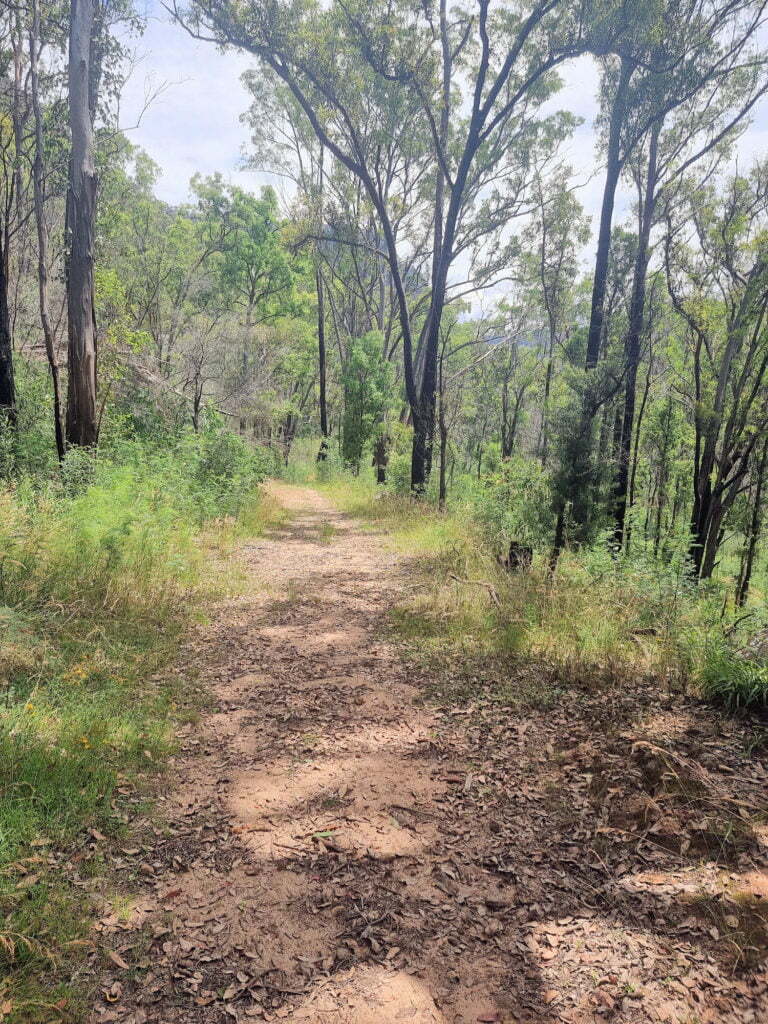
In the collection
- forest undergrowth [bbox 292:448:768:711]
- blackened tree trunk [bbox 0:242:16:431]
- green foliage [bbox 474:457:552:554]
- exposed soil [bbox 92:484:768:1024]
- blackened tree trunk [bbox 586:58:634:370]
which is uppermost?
blackened tree trunk [bbox 586:58:634:370]

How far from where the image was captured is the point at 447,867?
2352mm

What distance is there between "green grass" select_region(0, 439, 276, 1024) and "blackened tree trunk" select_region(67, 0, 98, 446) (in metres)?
1.33

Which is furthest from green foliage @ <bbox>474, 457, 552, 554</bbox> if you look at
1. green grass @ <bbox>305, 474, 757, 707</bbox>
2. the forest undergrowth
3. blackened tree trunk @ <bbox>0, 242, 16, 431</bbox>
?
blackened tree trunk @ <bbox>0, 242, 16, 431</bbox>

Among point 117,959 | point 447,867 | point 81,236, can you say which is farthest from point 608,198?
point 117,959

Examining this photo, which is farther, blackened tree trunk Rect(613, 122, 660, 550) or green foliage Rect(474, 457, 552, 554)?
blackened tree trunk Rect(613, 122, 660, 550)

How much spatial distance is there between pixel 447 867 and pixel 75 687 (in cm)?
256

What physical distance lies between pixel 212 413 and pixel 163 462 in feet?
17.7

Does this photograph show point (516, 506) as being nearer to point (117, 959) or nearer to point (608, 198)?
point (608, 198)

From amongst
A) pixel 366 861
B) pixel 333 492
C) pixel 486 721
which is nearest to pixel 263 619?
pixel 486 721

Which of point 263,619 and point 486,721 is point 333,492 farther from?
point 486,721

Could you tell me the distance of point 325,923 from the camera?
6.78 feet

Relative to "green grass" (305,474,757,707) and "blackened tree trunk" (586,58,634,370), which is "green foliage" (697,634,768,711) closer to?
"green grass" (305,474,757,707)

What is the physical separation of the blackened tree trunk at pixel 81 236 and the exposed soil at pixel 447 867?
19.9ft

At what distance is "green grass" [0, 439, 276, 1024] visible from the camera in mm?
1929
